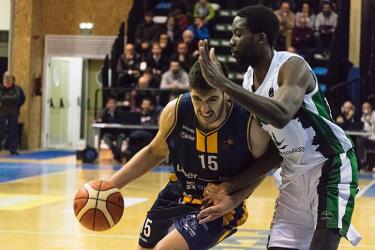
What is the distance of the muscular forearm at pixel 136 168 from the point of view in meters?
4.86

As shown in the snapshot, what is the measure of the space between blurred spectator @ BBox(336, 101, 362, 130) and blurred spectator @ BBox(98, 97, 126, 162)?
14.2ft

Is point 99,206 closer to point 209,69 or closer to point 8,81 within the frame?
point 209,69

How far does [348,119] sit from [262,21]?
12.4m

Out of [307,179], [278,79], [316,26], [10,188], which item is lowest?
[10,188]

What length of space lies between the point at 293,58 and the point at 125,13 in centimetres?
1918

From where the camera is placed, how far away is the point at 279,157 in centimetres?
459

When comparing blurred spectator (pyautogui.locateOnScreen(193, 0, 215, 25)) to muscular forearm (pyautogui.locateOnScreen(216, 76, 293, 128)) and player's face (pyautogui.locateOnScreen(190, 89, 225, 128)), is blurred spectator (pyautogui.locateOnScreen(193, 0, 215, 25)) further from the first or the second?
muscular forearm (pyautogui.locateOnScreen(216, 76, 293, 128))

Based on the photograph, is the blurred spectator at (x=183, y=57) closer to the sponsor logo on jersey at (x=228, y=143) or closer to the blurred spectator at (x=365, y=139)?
the blurred spectator at (x=365, y=139)


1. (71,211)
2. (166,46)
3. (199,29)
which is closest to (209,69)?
(71,211)

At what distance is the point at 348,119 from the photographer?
16391mm

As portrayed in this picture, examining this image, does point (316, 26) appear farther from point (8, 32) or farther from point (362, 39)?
point (8, 32)

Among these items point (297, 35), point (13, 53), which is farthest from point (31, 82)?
point (297, 35)

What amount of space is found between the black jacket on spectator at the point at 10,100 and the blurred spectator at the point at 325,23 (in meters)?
6.87

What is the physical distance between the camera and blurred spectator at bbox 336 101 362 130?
16250 millimetres
